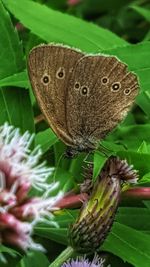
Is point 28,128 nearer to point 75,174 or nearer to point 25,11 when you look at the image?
point 75,174

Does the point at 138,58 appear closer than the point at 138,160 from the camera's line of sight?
No

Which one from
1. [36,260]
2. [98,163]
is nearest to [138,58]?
[98,163]

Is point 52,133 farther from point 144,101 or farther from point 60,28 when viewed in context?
point 60,28

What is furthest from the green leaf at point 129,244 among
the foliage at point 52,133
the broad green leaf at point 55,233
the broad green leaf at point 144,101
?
the broad green leaf at point 144,101

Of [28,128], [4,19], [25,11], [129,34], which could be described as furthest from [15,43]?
[129,34]

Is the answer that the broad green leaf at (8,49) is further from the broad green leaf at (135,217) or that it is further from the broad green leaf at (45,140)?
the broad green leaf at (135,217)

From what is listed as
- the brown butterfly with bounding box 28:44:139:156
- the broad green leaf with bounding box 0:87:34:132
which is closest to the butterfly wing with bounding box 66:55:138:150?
the brown butterfly with bounding box 28:44:139:156

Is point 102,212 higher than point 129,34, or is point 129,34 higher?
point 129,34
